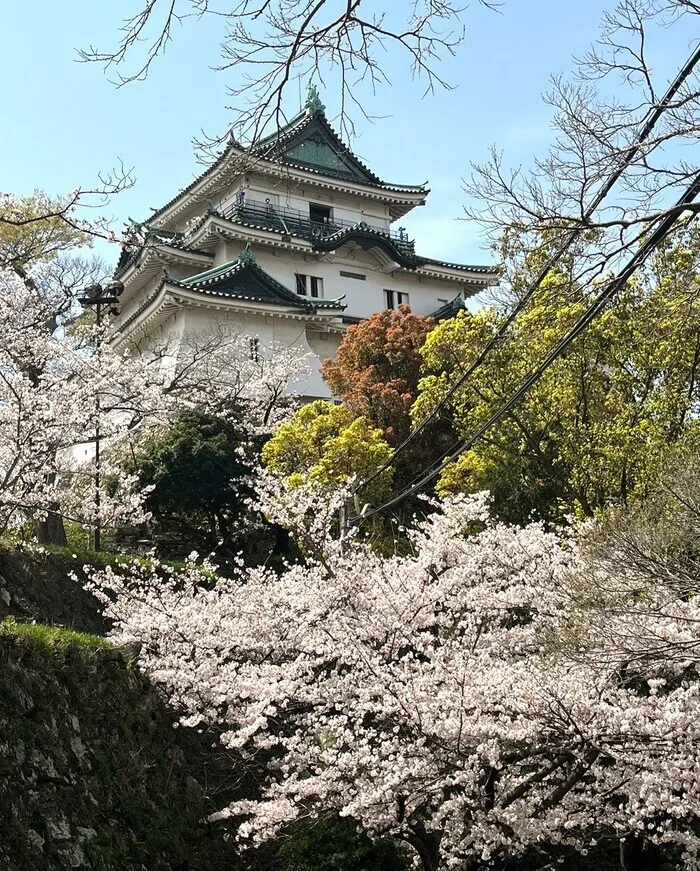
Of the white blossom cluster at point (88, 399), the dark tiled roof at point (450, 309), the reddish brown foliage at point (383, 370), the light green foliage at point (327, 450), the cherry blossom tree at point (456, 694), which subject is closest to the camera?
the cherry blossom tree at point (456, 694)

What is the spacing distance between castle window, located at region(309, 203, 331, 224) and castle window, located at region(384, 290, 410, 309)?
3597 mm

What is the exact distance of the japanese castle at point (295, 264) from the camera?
25.5 meters

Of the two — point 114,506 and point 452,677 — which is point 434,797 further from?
point 114,506

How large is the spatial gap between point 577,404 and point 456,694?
25.1ft

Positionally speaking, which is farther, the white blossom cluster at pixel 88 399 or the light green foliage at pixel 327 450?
the light green foliage at pixel 327 450

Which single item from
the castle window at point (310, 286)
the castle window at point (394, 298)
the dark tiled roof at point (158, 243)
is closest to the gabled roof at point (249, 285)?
the dark tiled roof at point (158, 243)

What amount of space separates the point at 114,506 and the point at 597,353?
9381mm

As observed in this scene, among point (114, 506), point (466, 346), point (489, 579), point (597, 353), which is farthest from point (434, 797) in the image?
point (114, 506)

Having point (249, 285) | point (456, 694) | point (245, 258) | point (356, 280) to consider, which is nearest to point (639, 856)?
point (456, 694)

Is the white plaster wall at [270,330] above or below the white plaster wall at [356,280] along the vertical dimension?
below

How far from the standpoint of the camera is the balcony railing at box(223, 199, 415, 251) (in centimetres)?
2845

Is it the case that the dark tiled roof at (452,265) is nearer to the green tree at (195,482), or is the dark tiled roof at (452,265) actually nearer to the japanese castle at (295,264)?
the japanese castle at (295,264)

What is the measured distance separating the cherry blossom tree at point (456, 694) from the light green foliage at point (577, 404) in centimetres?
346

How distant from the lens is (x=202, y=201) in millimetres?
29734
